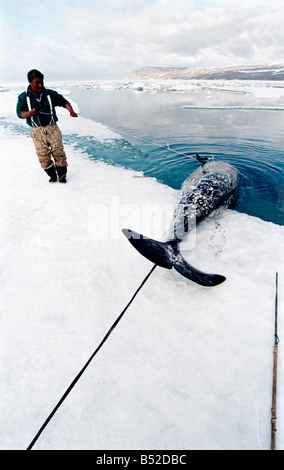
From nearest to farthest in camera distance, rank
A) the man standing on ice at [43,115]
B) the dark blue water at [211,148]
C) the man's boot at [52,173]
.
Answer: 1. the man standing on ice at [43,115]
2. the man's boot at [52,173]
3. the dark blue water at [211,148]

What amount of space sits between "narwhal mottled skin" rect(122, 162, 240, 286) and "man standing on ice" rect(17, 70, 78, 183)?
332 centimetres

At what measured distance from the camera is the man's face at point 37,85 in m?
4.48

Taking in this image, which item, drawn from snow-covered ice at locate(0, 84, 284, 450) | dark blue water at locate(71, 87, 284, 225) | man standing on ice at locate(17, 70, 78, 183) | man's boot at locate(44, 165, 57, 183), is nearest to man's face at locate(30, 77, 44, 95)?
man standing on ice at locate(17, 70, 78, 183)

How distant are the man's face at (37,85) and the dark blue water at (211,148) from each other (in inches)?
135

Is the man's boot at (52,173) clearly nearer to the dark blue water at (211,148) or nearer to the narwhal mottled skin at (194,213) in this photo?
the dark blue water at (211,148)

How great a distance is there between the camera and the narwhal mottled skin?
2902 millimetres

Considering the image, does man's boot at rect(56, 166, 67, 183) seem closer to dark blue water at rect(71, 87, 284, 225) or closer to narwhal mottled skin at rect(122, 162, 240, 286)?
dark blue water at rect(71, 87, 284, 225)

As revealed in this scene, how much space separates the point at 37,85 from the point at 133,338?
512cm

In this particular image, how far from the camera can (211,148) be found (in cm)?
984

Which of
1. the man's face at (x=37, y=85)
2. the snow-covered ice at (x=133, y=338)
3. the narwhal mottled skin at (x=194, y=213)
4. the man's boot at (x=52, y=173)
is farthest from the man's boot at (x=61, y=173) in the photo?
the narwhal mottled skin at (x=194, y=213)

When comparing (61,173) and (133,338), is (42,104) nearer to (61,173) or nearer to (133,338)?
(61,173)

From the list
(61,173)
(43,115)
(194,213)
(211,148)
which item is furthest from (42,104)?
(211,148)
